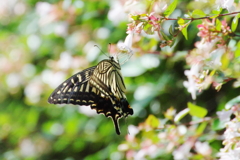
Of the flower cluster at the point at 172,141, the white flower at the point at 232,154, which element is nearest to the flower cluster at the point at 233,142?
the white flower at the point at 232,154

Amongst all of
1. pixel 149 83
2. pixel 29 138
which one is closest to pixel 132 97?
pixel 149 83

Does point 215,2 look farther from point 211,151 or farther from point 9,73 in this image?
point 9,73

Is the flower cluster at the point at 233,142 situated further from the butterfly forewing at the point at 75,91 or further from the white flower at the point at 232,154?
the butterfly forewing at the point at 75,91

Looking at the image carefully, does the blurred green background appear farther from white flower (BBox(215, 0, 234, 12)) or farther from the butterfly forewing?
white flower (BBox(215, 0, 234, 12))

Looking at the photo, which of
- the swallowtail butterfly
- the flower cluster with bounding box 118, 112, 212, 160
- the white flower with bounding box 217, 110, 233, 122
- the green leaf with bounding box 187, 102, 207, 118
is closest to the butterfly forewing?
the swallowtail butterfly

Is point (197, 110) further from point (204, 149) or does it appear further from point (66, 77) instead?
point (66, 77)

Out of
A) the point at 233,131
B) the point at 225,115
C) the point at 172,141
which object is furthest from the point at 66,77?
the point at 233,131
